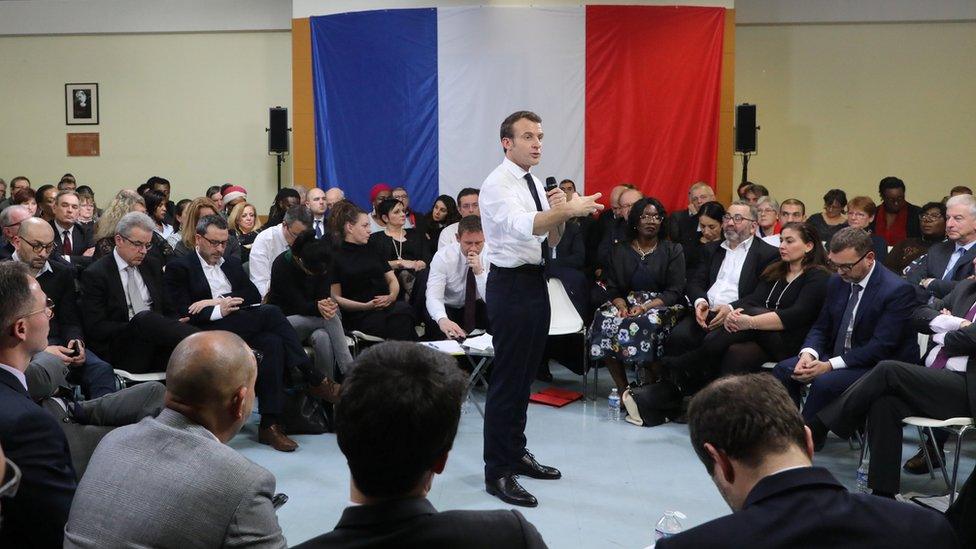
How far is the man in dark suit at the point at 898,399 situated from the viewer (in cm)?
368

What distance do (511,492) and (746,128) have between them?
614 cm

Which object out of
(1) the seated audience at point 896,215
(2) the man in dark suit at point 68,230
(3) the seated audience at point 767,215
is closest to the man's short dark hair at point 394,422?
(2) the man in dark suit at point 68,230

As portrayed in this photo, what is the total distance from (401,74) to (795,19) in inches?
165

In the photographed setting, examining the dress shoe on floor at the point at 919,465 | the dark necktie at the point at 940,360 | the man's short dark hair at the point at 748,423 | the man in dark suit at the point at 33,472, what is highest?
the man's short dark hair at the point at 748,423

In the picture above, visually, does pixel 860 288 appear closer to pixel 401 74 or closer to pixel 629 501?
pixel 629 501

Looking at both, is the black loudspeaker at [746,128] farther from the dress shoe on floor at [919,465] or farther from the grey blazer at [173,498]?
the grey blazer at [173,498]

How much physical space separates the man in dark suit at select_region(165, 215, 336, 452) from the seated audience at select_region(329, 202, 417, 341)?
60cm

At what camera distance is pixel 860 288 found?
4.28 metres

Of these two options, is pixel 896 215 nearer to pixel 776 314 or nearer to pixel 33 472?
pixel 776 314

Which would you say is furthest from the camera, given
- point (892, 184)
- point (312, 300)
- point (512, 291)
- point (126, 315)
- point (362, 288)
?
point (892, 184)

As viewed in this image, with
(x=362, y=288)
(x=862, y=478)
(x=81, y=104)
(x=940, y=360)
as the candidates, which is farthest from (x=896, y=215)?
(x=81, y=104)

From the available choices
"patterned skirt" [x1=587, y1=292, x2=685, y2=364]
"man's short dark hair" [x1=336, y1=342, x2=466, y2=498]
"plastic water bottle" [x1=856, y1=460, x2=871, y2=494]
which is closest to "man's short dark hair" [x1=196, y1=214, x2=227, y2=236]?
"patterned skirt" [x1=587, y1=292, x2=685, y2=364]

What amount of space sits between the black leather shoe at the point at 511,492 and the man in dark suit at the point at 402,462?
8.06ft

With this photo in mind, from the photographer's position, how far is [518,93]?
8742 millimetres
